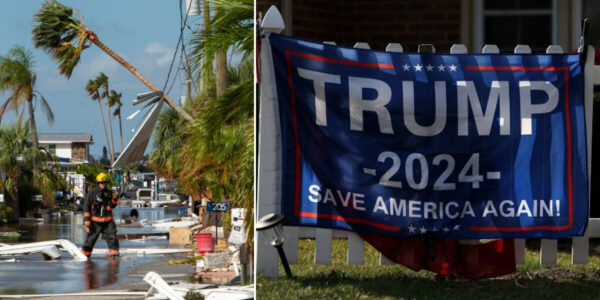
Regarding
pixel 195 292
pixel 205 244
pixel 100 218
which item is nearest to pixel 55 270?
pixel 205 244

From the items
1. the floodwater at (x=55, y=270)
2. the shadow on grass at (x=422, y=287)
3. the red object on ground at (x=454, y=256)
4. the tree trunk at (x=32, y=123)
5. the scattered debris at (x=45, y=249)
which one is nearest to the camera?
the shadow on grass at (x=422, y=287)

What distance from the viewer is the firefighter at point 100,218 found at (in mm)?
12820

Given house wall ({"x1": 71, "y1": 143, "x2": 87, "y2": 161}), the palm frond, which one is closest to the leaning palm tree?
the palm frond

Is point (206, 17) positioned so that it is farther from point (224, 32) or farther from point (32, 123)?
point (32, 123)

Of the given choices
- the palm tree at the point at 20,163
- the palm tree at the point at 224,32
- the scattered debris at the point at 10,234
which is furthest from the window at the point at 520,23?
the scattered debris at the point at 10,234

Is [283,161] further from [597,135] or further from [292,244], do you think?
[597,135]

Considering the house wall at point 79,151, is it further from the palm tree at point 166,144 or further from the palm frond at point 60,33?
the palm tree at point 166,144

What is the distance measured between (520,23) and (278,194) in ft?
13.4

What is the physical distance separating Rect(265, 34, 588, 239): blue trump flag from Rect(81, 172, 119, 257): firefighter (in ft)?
24.1

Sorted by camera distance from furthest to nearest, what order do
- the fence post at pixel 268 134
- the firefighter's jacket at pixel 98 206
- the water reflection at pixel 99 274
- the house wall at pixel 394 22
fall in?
the firefighter's jacket at pixel 98 206, the water reflection at pixel 99 274, the house wall at pixel 394 22, the fence post at pixel 268 134

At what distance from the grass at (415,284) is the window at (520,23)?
2.82 m

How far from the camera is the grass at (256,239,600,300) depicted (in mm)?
5527

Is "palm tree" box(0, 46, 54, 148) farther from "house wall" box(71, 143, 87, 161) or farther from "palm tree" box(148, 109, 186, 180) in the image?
"palm tree" box(148, 109, 186, 180)

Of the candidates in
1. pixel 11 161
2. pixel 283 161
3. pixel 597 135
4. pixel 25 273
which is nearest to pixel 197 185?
pixel 25 273
